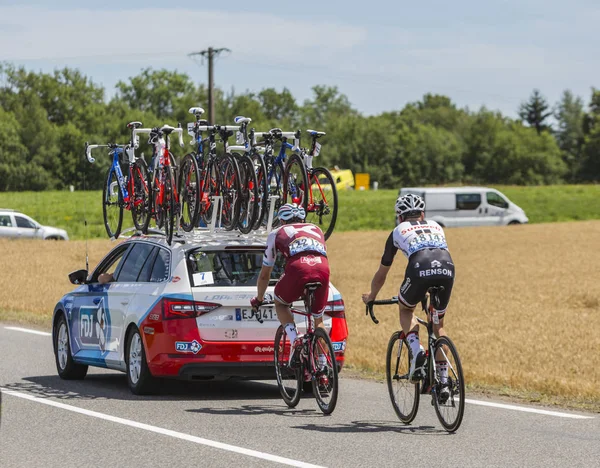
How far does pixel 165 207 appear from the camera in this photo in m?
13.2

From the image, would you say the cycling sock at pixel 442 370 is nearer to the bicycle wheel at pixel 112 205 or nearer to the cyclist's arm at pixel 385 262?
the cyclist's arm at pixel 385 262


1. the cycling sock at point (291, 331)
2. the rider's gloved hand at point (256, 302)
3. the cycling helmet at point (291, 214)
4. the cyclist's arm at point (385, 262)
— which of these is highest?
the cycling helmet at point (291, 214)

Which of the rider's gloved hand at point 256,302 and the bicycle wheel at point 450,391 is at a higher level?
the rider's gloved hand at point 256,302

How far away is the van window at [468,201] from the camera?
222 feet

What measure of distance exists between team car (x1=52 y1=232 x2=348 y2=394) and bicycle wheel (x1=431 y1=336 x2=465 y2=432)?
208 cm

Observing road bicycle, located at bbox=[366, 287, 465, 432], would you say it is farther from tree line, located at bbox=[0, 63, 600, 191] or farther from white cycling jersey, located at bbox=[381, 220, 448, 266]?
tree line, located at bbox=[0, 63, 600, 191]

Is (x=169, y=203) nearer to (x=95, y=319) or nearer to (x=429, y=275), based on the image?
(x=95, y=319)

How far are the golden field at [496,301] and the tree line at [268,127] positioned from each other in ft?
217

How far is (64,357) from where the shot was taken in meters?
13.6

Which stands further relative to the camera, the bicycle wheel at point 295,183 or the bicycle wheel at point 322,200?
the bicycle wheel at point 322,200

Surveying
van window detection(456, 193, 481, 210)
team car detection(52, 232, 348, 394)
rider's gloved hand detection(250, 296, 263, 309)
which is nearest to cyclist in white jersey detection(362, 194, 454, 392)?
rider's gloved hand detection(250, 296, 263, 309)

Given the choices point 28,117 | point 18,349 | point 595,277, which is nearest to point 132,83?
point 28,117

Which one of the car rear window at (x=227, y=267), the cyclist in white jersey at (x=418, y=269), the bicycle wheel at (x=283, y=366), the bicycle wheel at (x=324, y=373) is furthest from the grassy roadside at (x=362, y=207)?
the cyclist in white jersey at (x=418, y=269)

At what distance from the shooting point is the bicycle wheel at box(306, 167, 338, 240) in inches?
501
